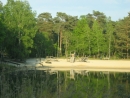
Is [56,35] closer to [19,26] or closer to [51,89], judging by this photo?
[19,26]

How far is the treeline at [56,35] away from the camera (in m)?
44.5

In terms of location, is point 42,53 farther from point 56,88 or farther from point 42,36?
point 56,88

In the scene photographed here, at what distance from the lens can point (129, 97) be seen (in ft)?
45.0

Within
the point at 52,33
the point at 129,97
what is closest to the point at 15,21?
the point at 52,33

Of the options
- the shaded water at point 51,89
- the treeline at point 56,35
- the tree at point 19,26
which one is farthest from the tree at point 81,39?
the shaded water at point 51,89

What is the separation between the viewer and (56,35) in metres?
74.9

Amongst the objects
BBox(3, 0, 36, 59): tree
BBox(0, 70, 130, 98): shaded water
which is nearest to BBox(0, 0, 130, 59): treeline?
BBox(3, 0, 36, 59): tree

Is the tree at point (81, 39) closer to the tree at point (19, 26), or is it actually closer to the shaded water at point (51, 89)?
the tree at point (19, 26)

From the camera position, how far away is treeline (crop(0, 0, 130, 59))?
44.5 metres

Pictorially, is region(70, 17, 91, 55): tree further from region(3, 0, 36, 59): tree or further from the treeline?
region(3, 0, 36, 59): tree

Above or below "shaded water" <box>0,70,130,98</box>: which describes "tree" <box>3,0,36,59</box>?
above

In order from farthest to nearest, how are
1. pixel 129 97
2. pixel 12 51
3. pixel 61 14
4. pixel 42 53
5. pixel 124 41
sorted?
pixel 61 14 → pixel 42 53 → pixel 124 41 → pixel 12 51 → pixel 129 97

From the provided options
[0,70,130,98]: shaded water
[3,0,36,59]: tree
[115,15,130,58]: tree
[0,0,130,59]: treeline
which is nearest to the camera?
[0,70,130,98]: shaded water

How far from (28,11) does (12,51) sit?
27.0ft
